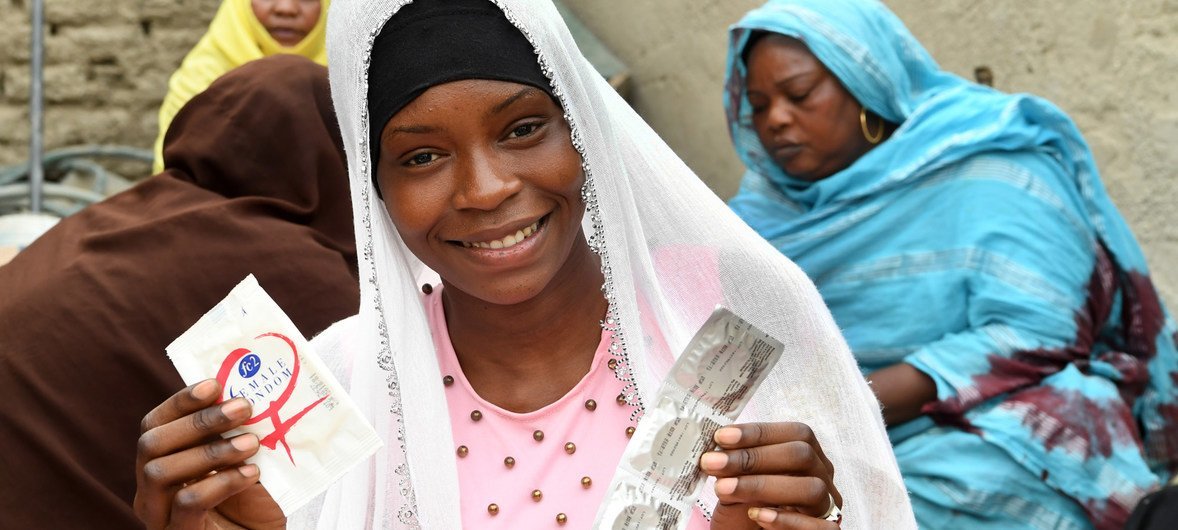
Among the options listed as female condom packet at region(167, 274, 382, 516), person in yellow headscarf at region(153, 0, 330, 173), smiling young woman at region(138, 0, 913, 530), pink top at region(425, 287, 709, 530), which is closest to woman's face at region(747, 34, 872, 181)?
smiling young woman at region(138, 0, 913, 530)

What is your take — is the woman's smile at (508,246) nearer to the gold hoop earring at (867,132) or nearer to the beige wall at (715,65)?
the gold hoop earring at (867,132)

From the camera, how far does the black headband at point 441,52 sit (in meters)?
1.81

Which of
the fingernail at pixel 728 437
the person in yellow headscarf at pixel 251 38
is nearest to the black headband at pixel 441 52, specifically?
the fingernail at pixel 728 437

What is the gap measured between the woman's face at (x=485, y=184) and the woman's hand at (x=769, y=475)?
44 centimetres

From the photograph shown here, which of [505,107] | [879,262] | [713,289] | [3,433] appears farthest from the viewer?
[879,262]

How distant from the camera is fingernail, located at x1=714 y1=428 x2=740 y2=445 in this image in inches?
62.4

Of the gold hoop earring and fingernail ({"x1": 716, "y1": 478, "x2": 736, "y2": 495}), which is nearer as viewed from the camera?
fingernail ({"x1": 716, "y1": 478, "x2": 736, "y2": 495})

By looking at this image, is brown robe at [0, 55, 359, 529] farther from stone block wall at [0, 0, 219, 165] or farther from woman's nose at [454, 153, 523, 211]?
stone block wall at [0, 0, 219, 165]

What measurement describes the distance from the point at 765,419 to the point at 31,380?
162cm

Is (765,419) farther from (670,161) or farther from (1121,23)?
(1121,23)

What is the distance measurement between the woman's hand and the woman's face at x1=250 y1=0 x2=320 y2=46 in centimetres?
424

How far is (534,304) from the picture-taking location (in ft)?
6.51


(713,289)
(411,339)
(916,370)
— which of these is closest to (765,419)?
(713,289)

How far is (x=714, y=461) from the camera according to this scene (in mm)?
1578
